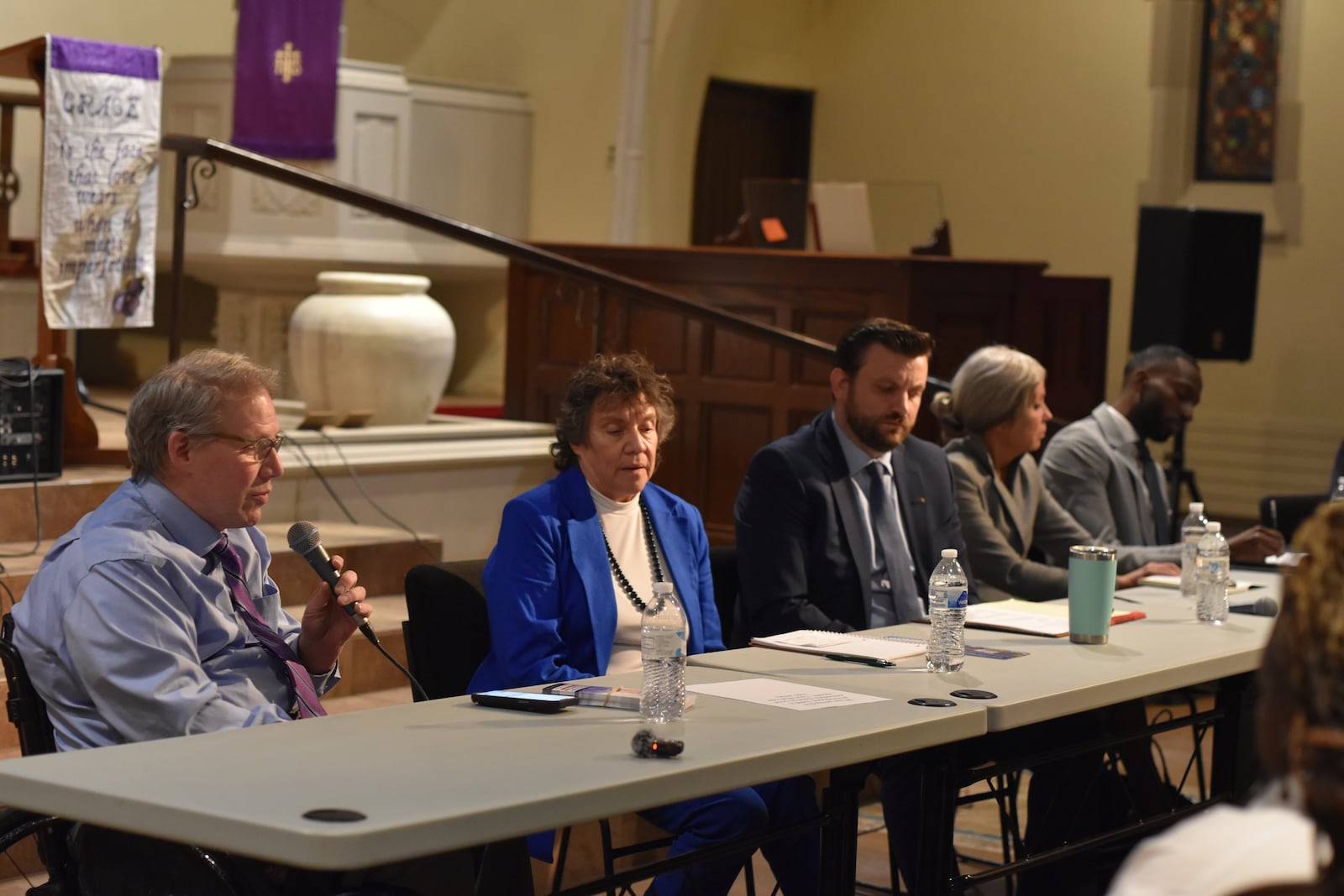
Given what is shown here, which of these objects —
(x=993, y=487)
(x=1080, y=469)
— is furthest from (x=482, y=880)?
(x=1080, y=469)

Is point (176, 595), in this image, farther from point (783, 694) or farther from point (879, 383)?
point (879, 383)

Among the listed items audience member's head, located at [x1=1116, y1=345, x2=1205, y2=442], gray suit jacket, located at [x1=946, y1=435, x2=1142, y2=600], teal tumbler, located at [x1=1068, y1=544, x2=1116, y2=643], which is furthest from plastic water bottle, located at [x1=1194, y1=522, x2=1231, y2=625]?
audience member's head, located at [x1=1116, y1=345, x2=1205, y2=442]

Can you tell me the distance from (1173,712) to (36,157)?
579 cm

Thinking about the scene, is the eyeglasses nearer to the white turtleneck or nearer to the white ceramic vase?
the white turtleneck

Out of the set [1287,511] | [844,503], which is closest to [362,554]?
[844,503]

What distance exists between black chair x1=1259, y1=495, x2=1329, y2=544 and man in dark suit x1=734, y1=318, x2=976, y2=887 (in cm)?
218

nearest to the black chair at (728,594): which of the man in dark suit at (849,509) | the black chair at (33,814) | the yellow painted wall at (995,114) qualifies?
the man in dark suit at (849,509)

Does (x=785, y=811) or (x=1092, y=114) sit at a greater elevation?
(x=1092, y=114)

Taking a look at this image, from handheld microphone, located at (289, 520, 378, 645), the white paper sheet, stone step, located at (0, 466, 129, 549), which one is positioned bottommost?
stone step, located at (0, 466, 129, 549)

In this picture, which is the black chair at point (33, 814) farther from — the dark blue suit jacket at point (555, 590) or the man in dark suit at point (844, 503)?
the man in dark suit at point (844, 503)

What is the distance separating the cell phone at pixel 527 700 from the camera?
8.00 ft

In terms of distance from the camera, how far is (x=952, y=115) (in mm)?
10562

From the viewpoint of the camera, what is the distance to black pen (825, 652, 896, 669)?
2.92 metres

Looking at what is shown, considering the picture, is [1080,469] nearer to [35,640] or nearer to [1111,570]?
[1111,570]
